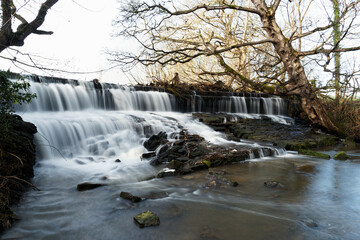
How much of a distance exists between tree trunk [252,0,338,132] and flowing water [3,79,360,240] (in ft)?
10.2

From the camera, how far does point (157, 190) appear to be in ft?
13.7

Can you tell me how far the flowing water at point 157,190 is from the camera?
2781 millimetres

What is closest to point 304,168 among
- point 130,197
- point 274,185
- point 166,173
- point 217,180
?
point 274,185

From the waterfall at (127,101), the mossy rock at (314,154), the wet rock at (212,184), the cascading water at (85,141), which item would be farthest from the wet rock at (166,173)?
the waterfall at (127,101)

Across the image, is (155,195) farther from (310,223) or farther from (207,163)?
(310,223)

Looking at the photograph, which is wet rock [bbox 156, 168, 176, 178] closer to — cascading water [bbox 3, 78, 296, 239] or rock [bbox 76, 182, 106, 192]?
cascading water [bbox 3, 78, 296, 239]

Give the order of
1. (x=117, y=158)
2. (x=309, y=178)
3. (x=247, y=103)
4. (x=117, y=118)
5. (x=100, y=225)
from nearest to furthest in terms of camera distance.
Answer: (x=100, y=225), (x=309, y=178), (x=117, y=158), (x=117, y=118), (x=247, y=103)

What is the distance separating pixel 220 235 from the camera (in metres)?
2.61

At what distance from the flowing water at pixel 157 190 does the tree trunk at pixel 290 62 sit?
10.2ft

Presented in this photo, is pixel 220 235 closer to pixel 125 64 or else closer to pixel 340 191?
pixel 340 191

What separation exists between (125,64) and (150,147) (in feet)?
14.2

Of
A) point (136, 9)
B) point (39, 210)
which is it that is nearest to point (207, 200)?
point (39, 210)

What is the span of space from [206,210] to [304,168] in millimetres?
3513

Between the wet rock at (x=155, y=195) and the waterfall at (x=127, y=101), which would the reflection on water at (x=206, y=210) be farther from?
the waterfall at (x=127, y=101)
